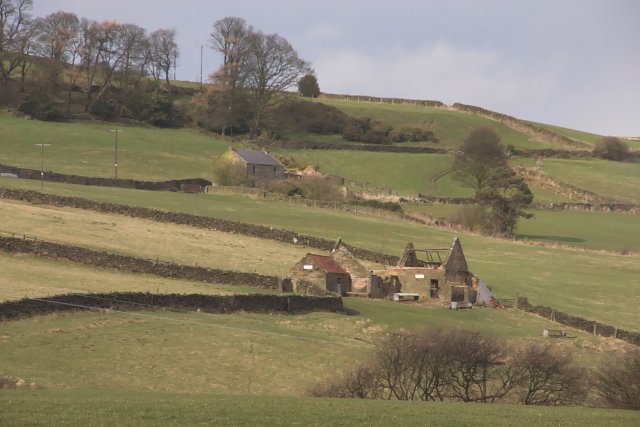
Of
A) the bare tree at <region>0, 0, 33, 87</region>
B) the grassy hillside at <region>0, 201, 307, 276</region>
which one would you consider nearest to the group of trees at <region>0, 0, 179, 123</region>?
the bare tree at <region>0, 0, 33, 87</region>

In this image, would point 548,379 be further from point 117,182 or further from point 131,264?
point 117,182

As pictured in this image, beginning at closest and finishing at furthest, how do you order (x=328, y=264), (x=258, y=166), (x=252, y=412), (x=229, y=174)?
(x=252, y=412) → (x=328, y=264) → (x=229, y=174) → (x=258, y=166)

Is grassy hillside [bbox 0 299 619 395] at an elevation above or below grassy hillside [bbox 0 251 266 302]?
below

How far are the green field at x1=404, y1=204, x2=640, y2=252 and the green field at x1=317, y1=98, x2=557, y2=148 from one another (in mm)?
44679

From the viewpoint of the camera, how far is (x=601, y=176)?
145375 millimetres

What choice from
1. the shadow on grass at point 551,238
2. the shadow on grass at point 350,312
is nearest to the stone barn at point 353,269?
the shadow on grass at point 350,312

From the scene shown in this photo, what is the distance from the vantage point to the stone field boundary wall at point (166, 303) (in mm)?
43156

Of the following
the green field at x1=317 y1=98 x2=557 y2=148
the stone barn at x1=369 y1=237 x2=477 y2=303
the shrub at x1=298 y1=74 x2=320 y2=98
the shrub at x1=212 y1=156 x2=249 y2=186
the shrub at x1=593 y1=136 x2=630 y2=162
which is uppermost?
the shrub at x1=298 y1=74 x2=320 y2=98

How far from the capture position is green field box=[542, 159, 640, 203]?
136750mm

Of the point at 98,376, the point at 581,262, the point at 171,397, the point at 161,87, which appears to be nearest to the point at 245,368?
the point at 98,376

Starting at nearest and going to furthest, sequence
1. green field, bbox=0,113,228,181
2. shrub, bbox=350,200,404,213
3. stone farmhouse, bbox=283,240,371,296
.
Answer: stone farmhouse, bbox=283,240,371,296 → shrub, bbox=350,200,404,213 → green field, bbox=0,113,228,181

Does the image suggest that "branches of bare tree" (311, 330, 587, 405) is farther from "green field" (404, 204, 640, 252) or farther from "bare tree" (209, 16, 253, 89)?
"bare tree" (209, 16, 253, 89)

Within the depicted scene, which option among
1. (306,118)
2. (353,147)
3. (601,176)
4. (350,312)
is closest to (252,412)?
(350,312)

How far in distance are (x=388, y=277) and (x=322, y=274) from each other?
5192 mm
